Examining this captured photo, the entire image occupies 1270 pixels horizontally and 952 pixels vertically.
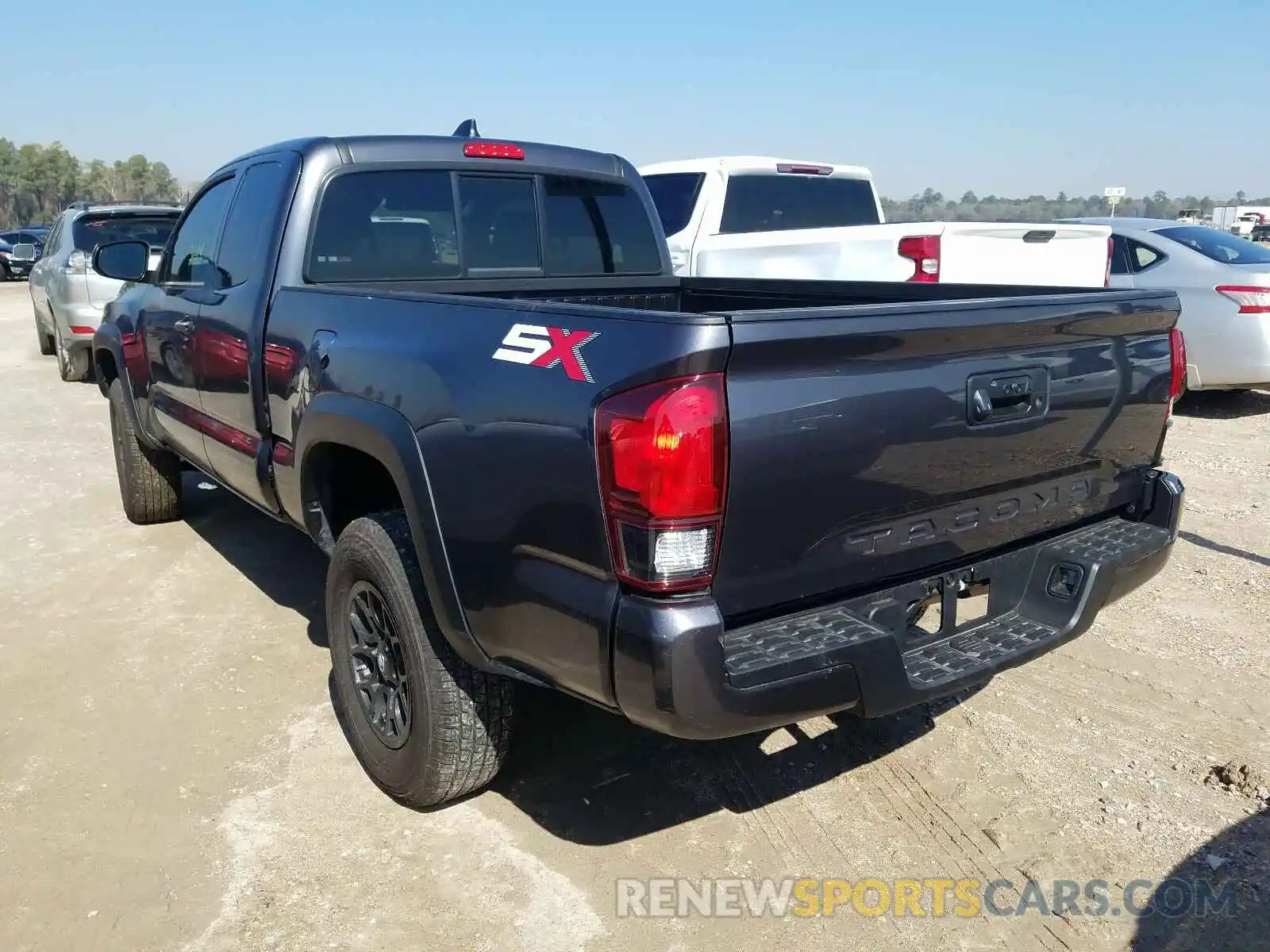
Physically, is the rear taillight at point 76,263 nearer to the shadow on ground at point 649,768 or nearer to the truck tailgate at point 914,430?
the shadow on ground at point 649,768

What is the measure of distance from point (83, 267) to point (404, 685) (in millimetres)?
8517

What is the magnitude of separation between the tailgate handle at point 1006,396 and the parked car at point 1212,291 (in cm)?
592

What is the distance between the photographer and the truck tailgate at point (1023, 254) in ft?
21.2

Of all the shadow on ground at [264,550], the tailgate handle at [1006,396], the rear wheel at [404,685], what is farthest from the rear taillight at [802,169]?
the rear wheel at [404,685]

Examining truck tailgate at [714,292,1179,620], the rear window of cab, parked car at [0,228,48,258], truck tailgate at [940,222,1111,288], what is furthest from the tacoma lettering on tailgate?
parked car at [0,228,48,258]

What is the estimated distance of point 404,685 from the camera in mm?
2994

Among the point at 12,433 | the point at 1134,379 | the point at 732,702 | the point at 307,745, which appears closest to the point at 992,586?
the point at 1134,379

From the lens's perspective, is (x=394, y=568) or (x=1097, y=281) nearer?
(x=394, y=568)

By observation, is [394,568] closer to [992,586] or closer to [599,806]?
[599,806]

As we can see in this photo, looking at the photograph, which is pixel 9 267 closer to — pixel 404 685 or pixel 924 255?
pixel 924 255

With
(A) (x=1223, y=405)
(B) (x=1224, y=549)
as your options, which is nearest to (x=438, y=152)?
(B) (x=1224, y=549)

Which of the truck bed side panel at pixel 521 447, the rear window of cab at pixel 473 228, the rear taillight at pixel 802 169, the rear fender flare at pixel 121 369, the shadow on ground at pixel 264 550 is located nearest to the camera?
the truck bed side panel at pixel 521 447

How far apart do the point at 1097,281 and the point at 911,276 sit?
1.67 meters

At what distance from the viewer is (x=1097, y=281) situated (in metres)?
7.20
